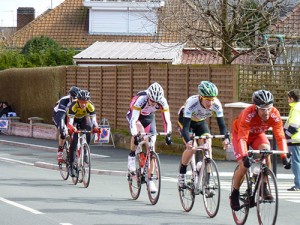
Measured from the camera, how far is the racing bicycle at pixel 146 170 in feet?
46.6

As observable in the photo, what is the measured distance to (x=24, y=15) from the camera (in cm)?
6366

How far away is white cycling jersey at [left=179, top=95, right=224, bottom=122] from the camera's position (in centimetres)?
1314

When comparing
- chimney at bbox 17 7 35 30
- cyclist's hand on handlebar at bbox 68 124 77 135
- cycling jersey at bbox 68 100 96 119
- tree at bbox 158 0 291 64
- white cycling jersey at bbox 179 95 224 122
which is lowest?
cyclist's hand on handlebar at bbox 68 124 77 135

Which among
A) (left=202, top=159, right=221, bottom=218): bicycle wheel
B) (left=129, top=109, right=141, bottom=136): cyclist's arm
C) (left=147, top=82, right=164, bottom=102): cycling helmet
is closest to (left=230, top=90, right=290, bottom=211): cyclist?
(left=202, top=159, right=221, bottom=218): bicycle wheel

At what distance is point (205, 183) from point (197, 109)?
1.13 meters

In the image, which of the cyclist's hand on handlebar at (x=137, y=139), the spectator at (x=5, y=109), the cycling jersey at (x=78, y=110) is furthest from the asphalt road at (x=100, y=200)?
the spectator at (x=5, y=109)

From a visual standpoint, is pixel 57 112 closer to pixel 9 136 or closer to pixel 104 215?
pixel 104 215

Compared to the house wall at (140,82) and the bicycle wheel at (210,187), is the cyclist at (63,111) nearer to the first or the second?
the bicycle wheel at (210,187)

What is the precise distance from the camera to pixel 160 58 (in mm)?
40812

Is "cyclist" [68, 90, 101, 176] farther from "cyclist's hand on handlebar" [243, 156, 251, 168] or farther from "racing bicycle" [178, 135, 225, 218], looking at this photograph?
"cyclist's hand on handlebar" [243, 156, 251, 168]

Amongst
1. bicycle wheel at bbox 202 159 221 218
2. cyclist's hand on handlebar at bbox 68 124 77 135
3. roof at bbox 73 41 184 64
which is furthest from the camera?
roof at bbox 73 41 184 64

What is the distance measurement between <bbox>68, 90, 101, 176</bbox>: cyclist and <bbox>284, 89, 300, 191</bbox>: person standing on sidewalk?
3548 mm

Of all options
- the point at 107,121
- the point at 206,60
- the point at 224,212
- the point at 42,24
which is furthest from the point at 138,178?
the point at 42,24

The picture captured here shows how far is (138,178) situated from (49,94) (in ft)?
74.7
